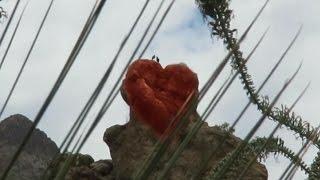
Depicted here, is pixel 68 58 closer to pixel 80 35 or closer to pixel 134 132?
pixel 80 35

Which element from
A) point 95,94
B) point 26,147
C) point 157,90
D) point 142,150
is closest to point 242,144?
point 95,94

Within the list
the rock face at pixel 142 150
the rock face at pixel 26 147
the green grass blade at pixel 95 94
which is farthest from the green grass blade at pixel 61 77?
the rock face at pixel 26 147

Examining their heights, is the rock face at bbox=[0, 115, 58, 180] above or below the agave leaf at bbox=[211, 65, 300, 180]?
below

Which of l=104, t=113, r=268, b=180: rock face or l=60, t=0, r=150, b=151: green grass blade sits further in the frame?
l=104, t=113, r=268, b=180: rock face

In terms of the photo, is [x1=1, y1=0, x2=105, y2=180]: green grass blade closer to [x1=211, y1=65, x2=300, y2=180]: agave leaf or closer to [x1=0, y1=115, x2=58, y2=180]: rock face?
[x1=211, y1=65, x2=300, y2=180]: agave leaf

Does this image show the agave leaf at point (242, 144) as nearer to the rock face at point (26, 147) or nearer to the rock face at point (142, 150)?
the rock face at point (142, 150)

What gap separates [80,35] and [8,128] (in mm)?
14596

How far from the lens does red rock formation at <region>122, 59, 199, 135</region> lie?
9500 mm

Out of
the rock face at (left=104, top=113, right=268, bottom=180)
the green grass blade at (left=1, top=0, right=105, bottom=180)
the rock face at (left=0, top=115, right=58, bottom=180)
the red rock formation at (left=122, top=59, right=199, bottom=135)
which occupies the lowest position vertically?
the rock face at (left=0, top=115, right=58, bottom=180)

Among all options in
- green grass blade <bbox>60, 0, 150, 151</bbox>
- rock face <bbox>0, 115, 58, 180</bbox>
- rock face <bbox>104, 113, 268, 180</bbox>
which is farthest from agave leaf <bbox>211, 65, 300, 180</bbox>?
rock face <bbox>0, 115, 58, 180</bbox>

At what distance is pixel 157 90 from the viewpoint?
32.5ft

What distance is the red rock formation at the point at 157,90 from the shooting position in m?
9.50

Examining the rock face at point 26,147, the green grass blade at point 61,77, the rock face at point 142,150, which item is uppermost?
the green grass blade at point 61,77

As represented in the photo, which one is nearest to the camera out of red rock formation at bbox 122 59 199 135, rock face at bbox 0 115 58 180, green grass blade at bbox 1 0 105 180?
green grass blade at bbox 1 0 105 180
